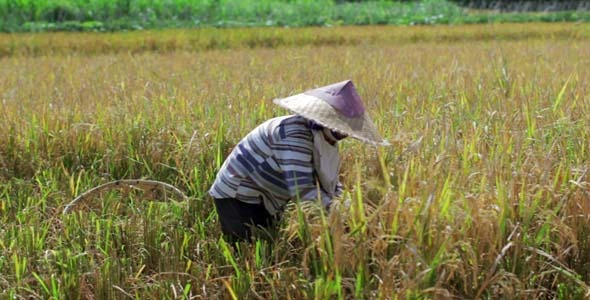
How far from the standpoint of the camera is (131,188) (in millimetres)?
3029

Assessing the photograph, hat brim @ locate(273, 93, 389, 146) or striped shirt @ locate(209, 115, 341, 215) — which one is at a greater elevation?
hat brim @ locate(273, 93, 389, 146)

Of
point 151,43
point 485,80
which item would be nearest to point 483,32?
point 151,43

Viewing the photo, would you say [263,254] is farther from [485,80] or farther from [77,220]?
[485,80]

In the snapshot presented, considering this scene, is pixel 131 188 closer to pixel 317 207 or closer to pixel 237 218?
pixel 237 218

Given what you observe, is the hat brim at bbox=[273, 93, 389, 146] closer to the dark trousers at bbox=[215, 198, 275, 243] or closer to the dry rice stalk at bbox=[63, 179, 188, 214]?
the dark trousers at bbox=[215, 198, 275, 243]

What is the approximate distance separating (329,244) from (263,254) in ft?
1.10

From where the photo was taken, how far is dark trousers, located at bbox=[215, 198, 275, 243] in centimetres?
238

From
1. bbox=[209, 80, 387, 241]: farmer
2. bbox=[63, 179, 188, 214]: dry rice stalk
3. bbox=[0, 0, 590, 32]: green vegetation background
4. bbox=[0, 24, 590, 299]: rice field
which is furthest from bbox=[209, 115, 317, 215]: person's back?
bbox=[0, 0, 590, 32]: green vegetation background

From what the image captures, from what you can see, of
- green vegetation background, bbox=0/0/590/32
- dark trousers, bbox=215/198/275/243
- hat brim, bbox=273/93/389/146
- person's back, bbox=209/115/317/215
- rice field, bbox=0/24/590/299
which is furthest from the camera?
green vegetation background, bbox=0/0/590/32

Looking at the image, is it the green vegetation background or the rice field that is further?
the green vegetation background

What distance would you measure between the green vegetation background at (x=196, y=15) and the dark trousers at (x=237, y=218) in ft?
33.8

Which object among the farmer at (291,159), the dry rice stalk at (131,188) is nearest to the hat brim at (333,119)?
the farmer at (291,159)

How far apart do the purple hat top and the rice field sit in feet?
0.62

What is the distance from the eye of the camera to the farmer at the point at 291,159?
215cm
